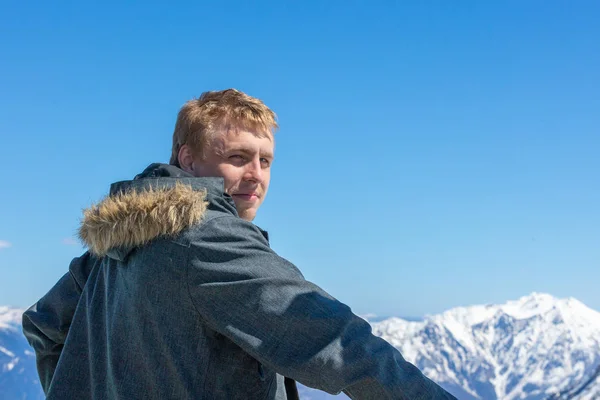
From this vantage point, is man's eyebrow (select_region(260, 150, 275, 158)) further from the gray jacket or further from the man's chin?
the gray jacket

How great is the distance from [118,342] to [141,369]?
14 centimetres

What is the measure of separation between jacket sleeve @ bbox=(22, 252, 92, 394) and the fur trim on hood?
16.3 inches

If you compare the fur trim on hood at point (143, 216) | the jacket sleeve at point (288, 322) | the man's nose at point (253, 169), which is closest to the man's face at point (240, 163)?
the man's nose at point (253, 169)

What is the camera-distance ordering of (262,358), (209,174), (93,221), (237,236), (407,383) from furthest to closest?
(209,174) < (93,221) < (237,236) < (262,358) < (407,383)

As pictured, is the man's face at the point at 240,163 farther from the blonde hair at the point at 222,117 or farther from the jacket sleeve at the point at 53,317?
the jacket sleeve at the point at 53,317

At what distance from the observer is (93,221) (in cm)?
256

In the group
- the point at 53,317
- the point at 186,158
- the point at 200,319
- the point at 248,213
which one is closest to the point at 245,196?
the point at 248,213

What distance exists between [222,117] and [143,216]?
0.71m

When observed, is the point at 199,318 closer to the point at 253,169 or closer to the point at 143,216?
the point at 143,216

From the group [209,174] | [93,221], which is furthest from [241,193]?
[93,221]

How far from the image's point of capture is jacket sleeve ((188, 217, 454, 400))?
2.02 meters

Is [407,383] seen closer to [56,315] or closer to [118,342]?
Result: [118,342]

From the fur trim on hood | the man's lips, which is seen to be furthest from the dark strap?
the man's lips

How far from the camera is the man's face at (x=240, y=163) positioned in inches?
113
